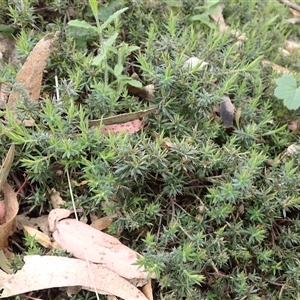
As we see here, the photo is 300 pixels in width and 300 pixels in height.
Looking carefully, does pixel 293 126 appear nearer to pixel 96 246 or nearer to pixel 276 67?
pixel 276 67

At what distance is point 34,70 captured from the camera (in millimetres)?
1912

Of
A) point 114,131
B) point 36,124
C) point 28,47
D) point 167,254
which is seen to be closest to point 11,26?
point 28,47

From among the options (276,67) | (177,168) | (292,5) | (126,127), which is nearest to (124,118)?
(126,127)

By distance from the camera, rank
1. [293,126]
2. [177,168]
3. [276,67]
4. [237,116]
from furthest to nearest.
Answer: [276,67] < [293,126] < [237,116] < [177,168]

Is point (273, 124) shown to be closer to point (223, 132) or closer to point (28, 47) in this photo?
point (223, 132)

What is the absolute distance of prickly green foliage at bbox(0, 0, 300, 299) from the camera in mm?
1646

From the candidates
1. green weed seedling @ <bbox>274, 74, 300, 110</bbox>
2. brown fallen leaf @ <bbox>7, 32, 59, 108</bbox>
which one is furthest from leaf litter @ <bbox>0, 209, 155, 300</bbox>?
green weed seedling @ <bbox>274, 74, 300, 110</bbox>

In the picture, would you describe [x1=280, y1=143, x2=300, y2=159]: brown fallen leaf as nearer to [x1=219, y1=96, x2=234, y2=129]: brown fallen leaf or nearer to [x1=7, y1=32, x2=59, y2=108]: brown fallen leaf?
[x1=219, y1=96, x2=234, y2=129]: brown fallen leaf

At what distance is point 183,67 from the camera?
1.86 metres

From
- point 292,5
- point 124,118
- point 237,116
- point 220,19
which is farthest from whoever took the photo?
point 292,5

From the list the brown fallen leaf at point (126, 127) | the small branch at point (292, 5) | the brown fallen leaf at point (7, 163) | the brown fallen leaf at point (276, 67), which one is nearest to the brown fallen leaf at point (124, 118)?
the brown fallen leaf at point (126, 127)

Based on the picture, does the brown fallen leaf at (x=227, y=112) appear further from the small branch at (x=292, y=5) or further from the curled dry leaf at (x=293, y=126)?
the small branch at (x=292, y=5)

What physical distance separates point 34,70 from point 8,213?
0.63 meters

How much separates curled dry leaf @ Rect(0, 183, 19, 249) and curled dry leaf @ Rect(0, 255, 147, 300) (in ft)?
0.40
